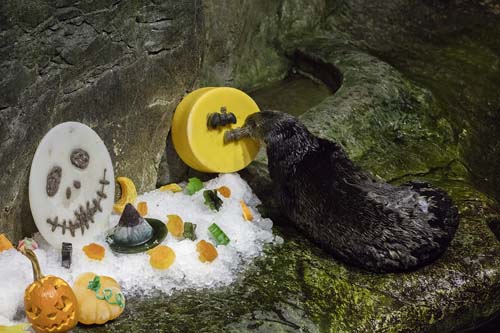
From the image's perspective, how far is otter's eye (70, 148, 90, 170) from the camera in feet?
12.3

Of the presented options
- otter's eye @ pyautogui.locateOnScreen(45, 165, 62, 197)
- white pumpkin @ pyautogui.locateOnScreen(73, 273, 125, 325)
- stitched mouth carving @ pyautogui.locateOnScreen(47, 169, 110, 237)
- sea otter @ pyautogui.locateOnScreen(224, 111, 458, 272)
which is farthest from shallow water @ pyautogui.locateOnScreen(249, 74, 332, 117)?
white pumpkin @ pyautogui.locateOnScreen(73, 273, 125, 325)

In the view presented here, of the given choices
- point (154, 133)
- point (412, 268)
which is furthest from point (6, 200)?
point (412, 268)

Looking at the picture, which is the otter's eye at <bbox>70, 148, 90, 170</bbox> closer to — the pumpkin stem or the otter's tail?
the pumpkin stem

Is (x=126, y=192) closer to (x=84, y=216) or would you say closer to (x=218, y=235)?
(x=84, y=216)

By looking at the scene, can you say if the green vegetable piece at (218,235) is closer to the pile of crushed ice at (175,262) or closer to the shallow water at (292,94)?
the pile of crushed ice at (175,262)

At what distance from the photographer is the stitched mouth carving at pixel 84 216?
367 centimetres

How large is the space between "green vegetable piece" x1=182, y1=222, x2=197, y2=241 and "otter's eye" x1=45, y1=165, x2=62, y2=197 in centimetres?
71

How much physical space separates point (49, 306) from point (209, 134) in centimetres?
161

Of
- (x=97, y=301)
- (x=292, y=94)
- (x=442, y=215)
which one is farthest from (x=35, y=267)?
(x=292, y=94)

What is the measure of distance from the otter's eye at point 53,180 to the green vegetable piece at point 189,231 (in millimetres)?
709

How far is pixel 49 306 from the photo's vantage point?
3154 millimetres

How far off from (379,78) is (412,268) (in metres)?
1.95

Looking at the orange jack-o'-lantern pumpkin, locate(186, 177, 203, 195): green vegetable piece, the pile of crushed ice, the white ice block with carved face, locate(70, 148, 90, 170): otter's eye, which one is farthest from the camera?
locate(186, 177, 203, 195): green vegetable piece

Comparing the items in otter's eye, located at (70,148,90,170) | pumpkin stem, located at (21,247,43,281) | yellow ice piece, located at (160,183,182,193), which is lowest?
yellow ice piece, located at (160,183,182,193)
